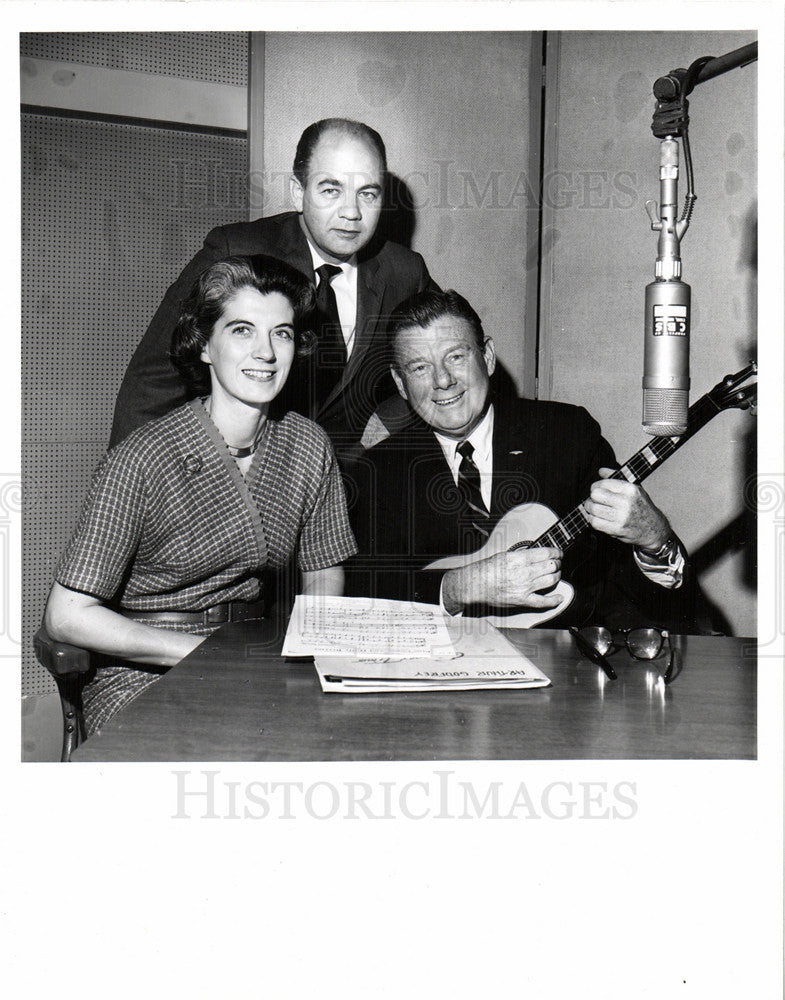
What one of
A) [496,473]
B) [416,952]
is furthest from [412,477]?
[416,952]

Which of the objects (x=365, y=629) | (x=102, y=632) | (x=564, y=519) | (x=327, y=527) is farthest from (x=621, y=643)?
(x=102, y=632)

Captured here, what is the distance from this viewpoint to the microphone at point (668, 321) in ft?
3.92

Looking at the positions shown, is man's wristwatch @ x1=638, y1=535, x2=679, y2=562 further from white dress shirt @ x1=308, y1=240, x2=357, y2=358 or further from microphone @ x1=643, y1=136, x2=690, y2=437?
white dress shirt @ x1=308, y1=240, x2=357, y2=358

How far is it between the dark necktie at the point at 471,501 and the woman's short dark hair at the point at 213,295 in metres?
0.49

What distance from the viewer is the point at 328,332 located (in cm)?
174

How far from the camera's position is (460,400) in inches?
74.2

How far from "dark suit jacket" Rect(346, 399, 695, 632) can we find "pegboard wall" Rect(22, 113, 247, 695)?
543 mm

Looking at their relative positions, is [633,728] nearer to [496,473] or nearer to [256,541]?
[256,541]

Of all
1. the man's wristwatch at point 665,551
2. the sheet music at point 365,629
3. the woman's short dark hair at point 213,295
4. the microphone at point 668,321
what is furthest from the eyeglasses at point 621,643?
the woman's short dark hair at point 213,295

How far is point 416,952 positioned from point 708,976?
1.23 ft

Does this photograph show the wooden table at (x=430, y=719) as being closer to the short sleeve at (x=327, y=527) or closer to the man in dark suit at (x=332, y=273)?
the short sleeve at (x=327, y=527)

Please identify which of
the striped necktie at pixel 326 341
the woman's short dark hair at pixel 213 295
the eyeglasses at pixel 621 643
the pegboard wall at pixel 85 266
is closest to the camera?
the eyeglasses at pixel 621 643

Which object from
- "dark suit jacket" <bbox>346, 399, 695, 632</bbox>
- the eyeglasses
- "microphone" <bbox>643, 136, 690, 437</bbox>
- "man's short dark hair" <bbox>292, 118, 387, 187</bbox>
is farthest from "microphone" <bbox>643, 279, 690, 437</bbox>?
"man's short dark hair" <bbox>292, 118, 387, 187</bbox>

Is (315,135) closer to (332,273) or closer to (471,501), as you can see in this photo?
(332,273)
